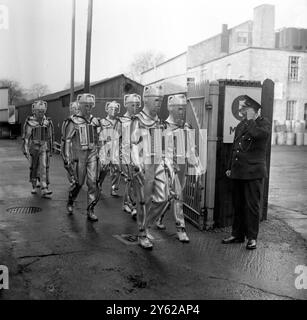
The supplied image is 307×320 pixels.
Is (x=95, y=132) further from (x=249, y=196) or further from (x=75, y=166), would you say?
(x=249, y=196)

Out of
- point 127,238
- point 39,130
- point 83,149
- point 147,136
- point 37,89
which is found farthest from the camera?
point 39,130

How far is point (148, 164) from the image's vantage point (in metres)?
6.42

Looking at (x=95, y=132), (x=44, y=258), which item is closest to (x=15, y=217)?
(x=95, y=132)

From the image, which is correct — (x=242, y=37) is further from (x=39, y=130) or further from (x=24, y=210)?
(x=24, y=210)

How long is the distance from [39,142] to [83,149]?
316cm

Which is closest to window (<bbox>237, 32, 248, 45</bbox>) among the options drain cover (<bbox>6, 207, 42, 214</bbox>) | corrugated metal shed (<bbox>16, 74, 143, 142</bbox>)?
corrugated metal shed (<bbox>16, 74, 143, 142</bbox>)

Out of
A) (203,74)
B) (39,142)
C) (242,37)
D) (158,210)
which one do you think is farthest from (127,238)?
(242,37)

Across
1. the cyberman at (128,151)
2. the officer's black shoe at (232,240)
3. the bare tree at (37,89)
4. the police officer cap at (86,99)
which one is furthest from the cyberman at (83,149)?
the officer's black shoe at (232,240)

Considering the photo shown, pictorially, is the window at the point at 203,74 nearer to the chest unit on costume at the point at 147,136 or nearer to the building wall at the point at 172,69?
the building wall at the point at 172,69

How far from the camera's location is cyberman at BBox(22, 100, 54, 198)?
10883 millimetres

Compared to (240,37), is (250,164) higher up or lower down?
lower down

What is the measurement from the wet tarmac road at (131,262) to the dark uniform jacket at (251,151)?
1.04 meters

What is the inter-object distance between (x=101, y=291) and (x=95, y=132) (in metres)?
4.03

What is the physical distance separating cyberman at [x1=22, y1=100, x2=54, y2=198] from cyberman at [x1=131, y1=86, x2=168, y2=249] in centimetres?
487
